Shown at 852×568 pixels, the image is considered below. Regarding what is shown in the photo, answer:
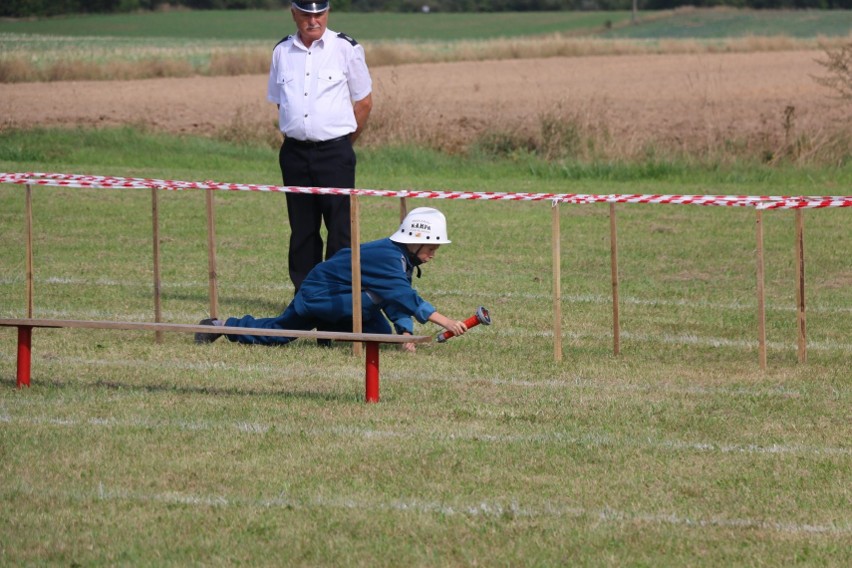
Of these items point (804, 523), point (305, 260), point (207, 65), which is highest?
point (207, 65)

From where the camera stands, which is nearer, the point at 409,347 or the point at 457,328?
the point at 457,328

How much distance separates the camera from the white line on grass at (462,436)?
25.5 ft

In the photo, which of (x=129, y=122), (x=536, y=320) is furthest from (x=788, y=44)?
(x=536, y=320)

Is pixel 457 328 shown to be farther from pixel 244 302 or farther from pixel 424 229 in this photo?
pixel 244 302

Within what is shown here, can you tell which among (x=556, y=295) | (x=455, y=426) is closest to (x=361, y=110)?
(x=556, y=295)

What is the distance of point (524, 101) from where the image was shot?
3731cm

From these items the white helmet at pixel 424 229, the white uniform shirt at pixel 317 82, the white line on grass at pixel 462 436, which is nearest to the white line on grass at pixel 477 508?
the white line on grass at pixel 462 436

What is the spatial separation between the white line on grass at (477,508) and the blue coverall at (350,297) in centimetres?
309

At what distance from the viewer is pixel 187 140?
84.2 ft

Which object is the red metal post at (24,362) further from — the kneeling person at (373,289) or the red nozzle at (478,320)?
the red nozzle at (478,320)

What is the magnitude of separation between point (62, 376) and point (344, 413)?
200cm

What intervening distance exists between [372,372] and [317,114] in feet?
9.62

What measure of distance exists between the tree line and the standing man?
58546 millimetres

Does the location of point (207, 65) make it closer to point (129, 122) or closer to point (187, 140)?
point (129, 122)
